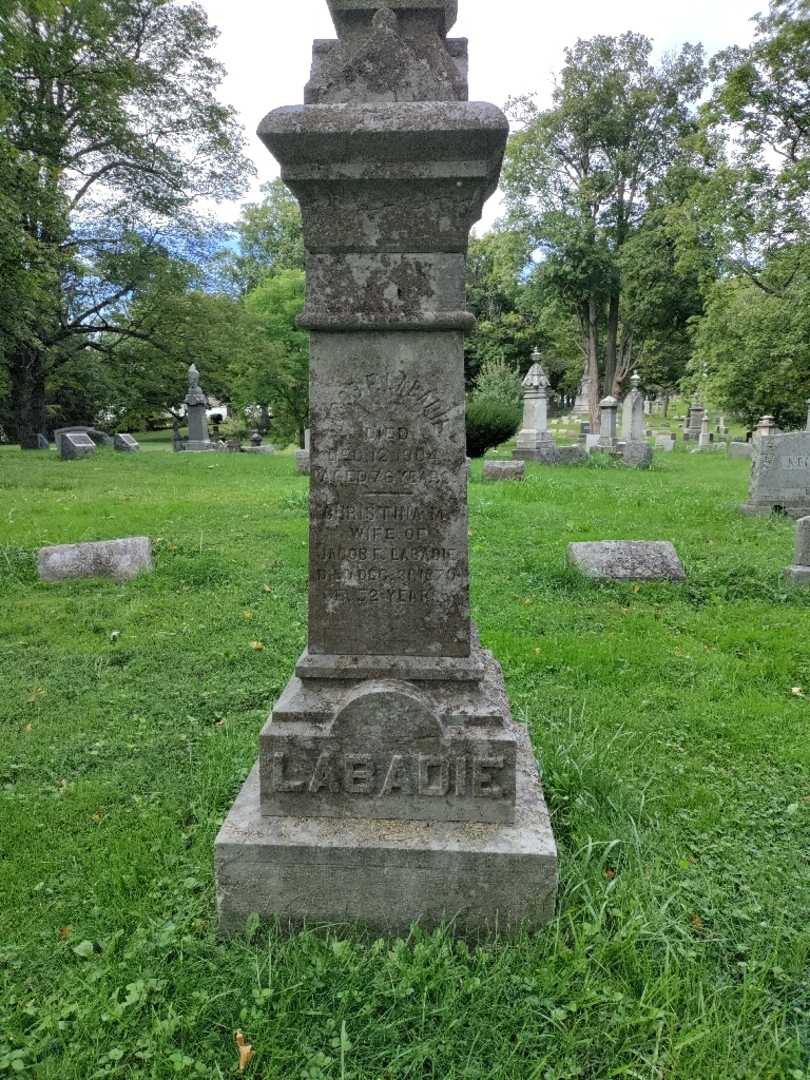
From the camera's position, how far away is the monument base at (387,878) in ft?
7.81

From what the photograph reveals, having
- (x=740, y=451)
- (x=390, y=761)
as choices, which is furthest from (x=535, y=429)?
(x=390, y=761)

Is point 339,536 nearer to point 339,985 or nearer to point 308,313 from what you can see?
point 308,313

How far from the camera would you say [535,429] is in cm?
2009

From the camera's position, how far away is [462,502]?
8.48 ft

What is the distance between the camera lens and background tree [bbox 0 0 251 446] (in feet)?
57.9

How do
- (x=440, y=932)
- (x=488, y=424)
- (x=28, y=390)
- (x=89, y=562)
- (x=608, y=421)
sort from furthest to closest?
(x=608, y=421)
(x=28, y=390)
(x=488, y=424)
(x=89, y=562)
(x=440, y=932)

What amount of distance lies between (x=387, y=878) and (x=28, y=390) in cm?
2407

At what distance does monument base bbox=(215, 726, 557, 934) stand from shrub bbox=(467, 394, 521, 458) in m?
18.4

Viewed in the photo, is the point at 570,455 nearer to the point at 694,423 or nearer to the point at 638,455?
the point at 638,455

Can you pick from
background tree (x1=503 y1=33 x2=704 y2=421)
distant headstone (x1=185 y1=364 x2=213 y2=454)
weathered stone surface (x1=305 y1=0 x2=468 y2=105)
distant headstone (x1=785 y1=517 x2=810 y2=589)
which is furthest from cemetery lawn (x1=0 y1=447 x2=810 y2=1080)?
background tree (x1=503 y1=33 x2=704 y2=421)

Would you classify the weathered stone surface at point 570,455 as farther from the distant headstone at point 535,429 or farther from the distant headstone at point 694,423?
the distant headstone at point 694,423

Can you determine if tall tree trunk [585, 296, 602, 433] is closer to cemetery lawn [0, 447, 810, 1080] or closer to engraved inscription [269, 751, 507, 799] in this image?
cemetery lawn [0, 447, 810, 1080]

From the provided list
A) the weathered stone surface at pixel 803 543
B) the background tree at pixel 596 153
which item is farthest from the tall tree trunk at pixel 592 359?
the weathered stone surface at pixel 803 543

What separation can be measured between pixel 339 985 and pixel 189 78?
2463cm
